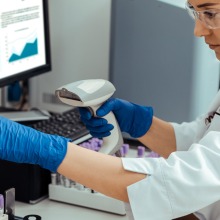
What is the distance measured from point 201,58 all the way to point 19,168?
623 mm

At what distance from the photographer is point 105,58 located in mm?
1757

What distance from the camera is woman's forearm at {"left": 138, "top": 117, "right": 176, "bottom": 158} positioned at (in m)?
1.46

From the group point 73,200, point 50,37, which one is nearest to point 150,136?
point 73,200

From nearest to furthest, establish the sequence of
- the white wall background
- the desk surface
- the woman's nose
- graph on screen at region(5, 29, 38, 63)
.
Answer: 1. the woman's nose
2. the desk surface
3. graph on screen at region(5, 29, 38, 63)
4. the white wall background

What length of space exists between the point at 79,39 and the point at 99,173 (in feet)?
2.64

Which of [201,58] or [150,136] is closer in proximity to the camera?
[150,136]

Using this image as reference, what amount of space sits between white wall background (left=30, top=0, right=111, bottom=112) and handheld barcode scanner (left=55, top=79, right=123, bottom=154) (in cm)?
45

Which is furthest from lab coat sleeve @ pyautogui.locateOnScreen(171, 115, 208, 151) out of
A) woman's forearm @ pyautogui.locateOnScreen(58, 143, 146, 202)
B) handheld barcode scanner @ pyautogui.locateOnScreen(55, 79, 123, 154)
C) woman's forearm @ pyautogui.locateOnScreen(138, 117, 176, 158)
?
woman's forearm @ pyautogui.locateOnScreen(58, 143, 146, 202)

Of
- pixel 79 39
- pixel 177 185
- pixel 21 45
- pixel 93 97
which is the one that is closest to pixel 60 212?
pixel 93 97

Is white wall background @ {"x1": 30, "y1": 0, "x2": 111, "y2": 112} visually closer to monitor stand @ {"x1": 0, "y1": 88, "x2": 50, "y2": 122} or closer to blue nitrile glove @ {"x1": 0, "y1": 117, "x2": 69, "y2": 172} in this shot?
monitor stand @ {"x1": 0, "y1": 88, "x2": 50, "y2": 122}

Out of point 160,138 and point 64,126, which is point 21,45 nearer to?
point 64,126

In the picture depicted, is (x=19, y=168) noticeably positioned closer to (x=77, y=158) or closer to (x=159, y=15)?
(x=77, y=158)

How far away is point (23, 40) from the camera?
160 centimetres

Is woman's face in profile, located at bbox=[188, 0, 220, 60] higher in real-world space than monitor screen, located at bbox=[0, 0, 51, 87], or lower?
higher
